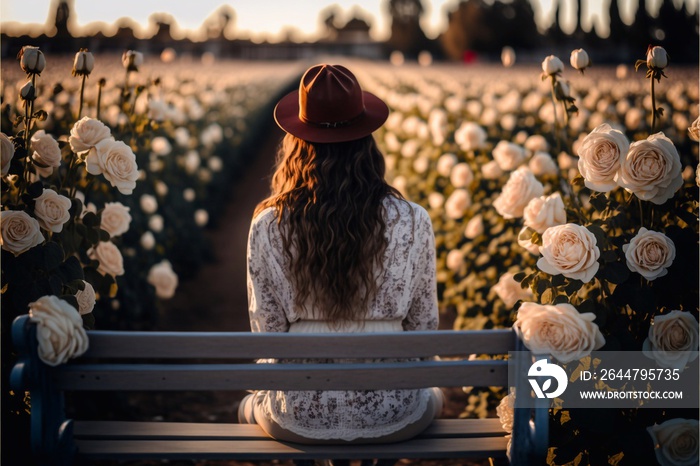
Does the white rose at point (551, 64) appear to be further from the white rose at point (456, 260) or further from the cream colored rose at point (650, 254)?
the white rose at point (456, 260)

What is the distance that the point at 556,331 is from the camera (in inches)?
78.3

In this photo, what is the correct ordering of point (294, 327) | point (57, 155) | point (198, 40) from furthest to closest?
point (198, 40) < point (57, 155) < point (294, 327)

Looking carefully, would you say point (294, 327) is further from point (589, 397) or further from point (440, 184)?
point (440, 184)

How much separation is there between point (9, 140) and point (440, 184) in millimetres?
4096

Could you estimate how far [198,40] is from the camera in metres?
93.3

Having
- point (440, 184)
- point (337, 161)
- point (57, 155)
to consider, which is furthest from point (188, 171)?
point (337, 161)

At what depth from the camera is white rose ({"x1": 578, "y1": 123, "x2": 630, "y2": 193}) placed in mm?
2311

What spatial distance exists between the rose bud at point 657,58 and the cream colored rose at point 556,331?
1027mm

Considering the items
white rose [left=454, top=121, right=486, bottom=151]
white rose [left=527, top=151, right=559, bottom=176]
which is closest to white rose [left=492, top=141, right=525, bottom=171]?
white rose [left=527, top=151, right=559, bottom=176]

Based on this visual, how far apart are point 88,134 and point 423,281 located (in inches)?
52.4

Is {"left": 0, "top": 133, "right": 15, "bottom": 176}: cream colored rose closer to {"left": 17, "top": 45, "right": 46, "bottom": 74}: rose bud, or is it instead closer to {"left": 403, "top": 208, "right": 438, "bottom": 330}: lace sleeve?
{"left": 17, "top": 45, "right": 46, "bottom": 74}: rose bud

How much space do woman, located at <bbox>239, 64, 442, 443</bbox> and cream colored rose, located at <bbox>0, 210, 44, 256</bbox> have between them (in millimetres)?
725

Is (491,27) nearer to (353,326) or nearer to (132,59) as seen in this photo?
(132,59)

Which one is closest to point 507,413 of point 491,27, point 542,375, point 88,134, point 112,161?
point 542,375
